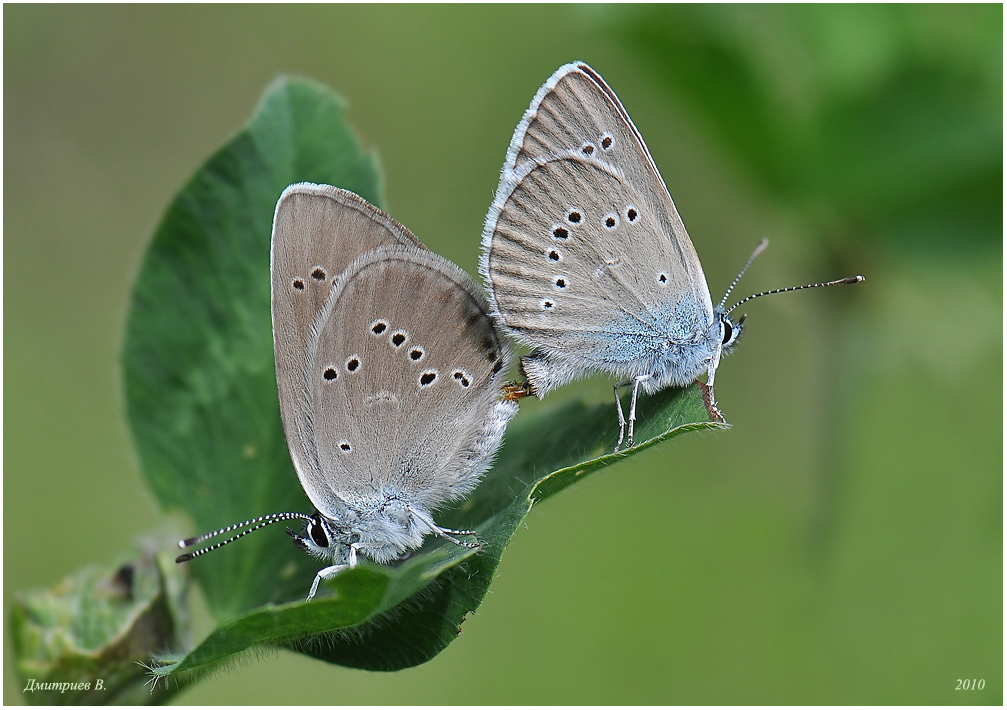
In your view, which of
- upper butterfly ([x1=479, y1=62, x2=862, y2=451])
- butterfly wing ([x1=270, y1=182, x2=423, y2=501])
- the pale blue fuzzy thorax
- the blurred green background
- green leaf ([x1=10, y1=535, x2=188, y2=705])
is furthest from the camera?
the blurred green background

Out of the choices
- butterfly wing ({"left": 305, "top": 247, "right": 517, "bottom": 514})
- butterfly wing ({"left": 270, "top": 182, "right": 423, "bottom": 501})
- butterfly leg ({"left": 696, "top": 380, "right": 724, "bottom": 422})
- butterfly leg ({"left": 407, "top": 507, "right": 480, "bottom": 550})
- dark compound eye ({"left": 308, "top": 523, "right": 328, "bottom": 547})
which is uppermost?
butterfly wing ({"left": 270, "top": 182, "right": 423, "bottom": 501})

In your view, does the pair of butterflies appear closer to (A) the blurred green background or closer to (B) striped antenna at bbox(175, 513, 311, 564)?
(B) striped antenna at bbox(175, 513, 311, 564)

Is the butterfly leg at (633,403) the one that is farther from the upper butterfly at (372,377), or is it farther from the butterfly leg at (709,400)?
the upper butterfly at (372,377)

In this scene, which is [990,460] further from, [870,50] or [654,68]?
[654,68]

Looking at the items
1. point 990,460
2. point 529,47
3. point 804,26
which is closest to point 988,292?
point 990,460

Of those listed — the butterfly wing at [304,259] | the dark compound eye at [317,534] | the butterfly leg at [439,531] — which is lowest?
the butterfly leg at [439,531]

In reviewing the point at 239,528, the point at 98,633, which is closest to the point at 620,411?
the point at 239,528

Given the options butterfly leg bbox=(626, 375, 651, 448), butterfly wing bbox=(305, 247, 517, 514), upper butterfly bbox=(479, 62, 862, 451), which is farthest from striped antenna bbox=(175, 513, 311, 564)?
butterfly leg bbox=(626, 375, 651, 448)

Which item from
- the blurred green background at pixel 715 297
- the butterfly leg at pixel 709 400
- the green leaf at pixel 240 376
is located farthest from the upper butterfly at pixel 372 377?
the butterfly leg at pixel 709 400
